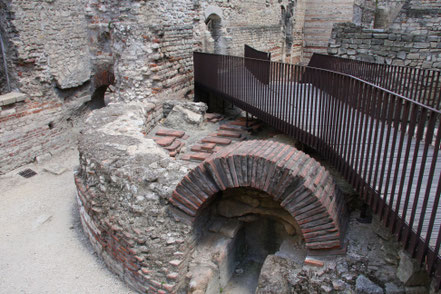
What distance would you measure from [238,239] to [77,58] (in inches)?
252

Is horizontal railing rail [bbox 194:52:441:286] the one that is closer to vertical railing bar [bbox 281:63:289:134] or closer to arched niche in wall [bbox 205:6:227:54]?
vertical railing bar [bbox 281:63:289:134]

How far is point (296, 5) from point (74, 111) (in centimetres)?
1075

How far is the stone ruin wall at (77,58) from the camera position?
6.78m

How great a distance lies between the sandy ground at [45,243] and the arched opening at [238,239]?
1018 millimetres

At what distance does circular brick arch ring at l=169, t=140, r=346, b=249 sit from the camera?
3080 mm

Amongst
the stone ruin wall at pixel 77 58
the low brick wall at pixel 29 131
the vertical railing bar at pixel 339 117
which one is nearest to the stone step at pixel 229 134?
the stone ruin wall at pixel 77 58

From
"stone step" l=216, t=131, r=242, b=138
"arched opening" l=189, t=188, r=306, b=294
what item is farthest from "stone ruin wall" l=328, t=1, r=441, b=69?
"arched opening" l=189, t=188, r=306, b=294

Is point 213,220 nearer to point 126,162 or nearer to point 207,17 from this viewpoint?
point 126,162

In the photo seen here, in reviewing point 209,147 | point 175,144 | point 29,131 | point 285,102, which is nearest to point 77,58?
point 29,131

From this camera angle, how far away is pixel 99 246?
14.5ft

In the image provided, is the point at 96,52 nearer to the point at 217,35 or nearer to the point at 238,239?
the point at 217,35

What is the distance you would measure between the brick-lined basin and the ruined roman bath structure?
0.01 meters

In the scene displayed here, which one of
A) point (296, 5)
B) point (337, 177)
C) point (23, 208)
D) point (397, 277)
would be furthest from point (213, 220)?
point (296, 5)

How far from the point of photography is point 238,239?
4031 mm
